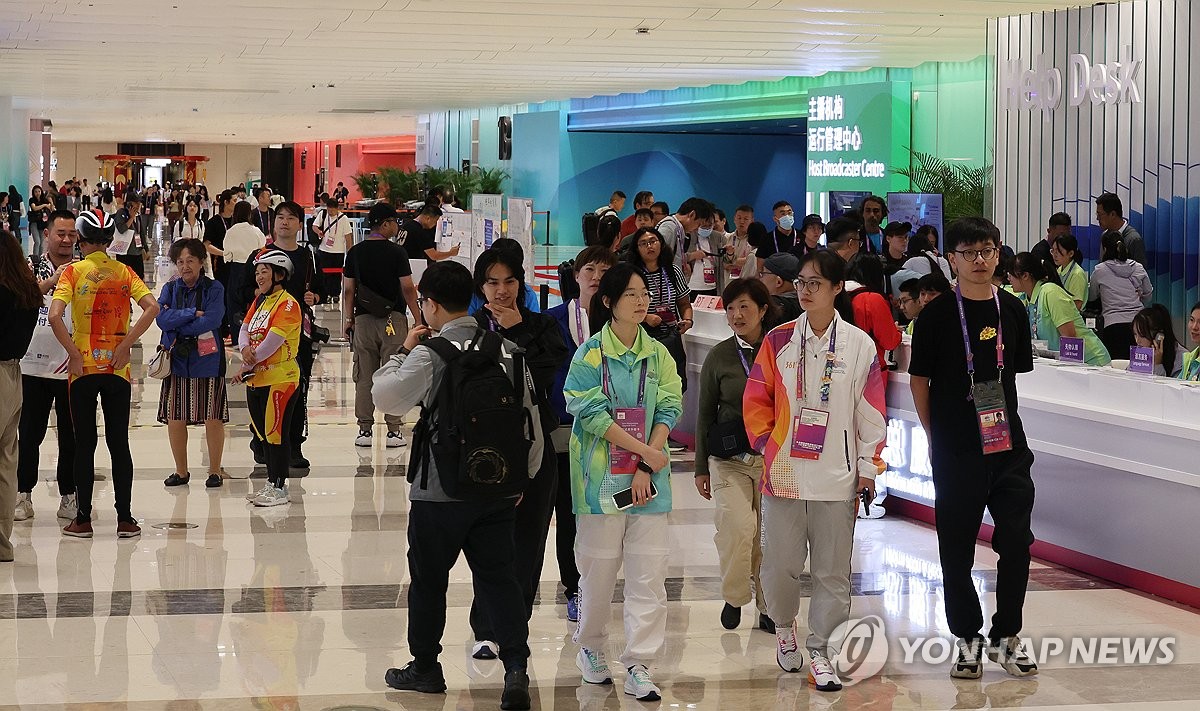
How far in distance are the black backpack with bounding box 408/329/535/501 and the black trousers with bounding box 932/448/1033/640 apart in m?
1.39

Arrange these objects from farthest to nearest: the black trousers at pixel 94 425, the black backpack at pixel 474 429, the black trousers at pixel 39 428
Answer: the black trousers at pixel 39 428, the black trousers at pixel 94 425, the black backpack at pixel 474 429

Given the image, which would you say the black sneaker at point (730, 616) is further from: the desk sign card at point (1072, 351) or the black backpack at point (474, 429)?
the desk sign card at point (1072, 351)

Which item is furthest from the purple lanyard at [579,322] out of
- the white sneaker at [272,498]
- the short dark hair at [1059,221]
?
the short dark hair at [1059,221]

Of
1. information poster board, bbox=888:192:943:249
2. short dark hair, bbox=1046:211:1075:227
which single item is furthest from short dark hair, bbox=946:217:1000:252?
information poster board, bbox=888:192:943:249

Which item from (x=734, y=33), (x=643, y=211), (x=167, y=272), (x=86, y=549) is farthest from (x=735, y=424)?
(x=167, y=272)

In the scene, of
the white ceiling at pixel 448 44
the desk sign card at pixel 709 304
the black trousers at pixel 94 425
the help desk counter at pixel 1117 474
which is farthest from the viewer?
the white ceiling at pixel 448 44

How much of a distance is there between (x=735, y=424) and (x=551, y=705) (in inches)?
47.0

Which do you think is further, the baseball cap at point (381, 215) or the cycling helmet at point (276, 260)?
the baseball cap at point (381, 215)

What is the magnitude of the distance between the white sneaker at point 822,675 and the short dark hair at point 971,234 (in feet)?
4.40

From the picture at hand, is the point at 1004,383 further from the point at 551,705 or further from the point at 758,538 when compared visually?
the point at 551,705

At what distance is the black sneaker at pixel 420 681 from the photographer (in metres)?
4.25

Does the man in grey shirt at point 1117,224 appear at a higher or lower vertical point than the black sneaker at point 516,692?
higher

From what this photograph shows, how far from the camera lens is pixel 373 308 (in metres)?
9.08

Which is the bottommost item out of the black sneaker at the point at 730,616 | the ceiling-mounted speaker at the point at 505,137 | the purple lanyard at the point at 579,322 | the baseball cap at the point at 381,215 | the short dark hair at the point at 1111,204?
the black sneaker at the point at 730,616
